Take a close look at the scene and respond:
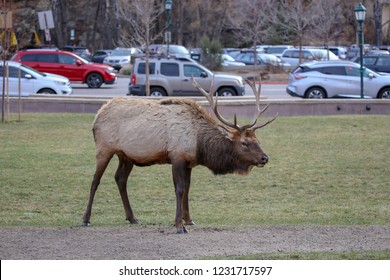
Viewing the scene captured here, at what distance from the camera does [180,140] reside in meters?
10.7

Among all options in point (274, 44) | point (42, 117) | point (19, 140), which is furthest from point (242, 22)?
point (19, 140)

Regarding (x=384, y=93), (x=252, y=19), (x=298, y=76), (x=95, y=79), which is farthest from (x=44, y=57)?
(x=252, y=19)

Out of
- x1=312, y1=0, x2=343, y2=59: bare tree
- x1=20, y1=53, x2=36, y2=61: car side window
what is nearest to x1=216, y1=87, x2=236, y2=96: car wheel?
x1=20, y1=53, x2=36, y2=61: car side window

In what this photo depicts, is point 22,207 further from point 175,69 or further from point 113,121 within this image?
point 175,69

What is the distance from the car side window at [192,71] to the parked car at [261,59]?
18486mm

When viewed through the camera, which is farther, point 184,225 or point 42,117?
point 42,117

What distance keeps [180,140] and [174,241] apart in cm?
152

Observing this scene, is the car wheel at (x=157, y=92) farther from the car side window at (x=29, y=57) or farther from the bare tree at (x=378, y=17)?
the bare tree at (x=378, y=17)

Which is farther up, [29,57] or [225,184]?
[29,57]

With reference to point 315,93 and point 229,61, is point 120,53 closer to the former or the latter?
point 229,61

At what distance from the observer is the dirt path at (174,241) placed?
29.1ft

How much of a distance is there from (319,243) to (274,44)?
56.4 meters

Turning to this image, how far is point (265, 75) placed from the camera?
48344mm

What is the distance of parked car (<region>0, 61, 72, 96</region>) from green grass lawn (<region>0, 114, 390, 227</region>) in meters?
6.76
